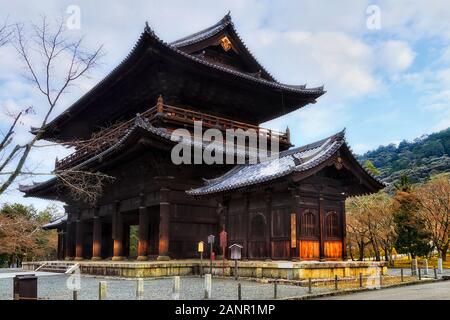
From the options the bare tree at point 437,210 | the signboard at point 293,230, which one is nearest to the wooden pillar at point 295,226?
the signboard at point 293,230

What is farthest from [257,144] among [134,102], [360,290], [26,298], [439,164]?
[439,164]

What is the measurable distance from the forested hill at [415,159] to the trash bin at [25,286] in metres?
89.8

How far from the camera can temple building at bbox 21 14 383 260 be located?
1941cm

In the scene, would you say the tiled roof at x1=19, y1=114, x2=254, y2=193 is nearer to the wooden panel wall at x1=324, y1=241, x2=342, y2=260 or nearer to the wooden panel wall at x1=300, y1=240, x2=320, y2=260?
the wooden panel wall at x1=300, y1=240, x2=320, y2=260

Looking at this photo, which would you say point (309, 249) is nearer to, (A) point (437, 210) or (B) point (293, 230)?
(B) point (293, 230)

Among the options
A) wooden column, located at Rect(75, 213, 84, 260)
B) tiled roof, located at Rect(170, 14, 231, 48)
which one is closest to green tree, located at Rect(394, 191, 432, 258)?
tiled roof, located at Rect(170, 14, 231, 48)

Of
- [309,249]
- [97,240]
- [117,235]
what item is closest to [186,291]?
[309,249]

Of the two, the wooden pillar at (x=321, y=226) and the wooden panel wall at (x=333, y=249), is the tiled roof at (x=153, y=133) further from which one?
the wooden panel wall at (x=333, y=249)

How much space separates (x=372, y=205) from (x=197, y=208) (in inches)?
1144

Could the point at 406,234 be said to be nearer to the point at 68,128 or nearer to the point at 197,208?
the point at 197,208

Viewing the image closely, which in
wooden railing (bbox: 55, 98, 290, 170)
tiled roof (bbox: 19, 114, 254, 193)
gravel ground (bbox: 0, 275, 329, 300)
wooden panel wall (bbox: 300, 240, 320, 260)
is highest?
wooden railing (bbox: 55, 98, 290, 170)

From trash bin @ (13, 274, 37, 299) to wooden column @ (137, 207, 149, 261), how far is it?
12.1 meters

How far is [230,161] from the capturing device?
2528cm
